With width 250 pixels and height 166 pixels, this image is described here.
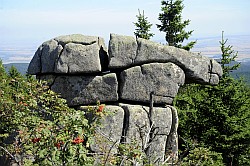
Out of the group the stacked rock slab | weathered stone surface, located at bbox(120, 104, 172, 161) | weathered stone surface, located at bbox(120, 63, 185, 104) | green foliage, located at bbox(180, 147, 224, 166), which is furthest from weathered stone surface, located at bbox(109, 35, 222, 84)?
green foliage, located at bbox(180, 147, 224, 166)

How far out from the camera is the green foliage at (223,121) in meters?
13.2

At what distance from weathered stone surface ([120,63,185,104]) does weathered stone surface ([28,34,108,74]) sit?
3.34 ft

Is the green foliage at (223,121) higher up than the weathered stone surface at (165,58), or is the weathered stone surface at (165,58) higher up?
the weathered stone surface at (165,58)

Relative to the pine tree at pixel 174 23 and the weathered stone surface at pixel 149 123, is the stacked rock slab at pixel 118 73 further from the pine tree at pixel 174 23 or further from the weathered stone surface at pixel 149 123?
the pine tree at pixel 174 23

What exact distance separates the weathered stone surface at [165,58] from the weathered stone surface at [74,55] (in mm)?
536

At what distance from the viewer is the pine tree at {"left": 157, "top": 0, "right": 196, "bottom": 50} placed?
72.6ft

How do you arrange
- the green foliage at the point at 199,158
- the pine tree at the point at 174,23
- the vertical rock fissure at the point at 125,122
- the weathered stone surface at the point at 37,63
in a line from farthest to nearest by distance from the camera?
the pine tree at the point at 174,23
the weathered stone surface at the point at 37,63
the vertical rock fissure at the point at 125,122
the green foliage at the point at 199,158

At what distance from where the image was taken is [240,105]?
534 inches

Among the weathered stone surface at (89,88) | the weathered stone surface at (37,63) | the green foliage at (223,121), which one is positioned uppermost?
the weathered stone surface at (37,63)

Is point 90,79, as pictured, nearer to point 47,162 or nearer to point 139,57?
point 139,57

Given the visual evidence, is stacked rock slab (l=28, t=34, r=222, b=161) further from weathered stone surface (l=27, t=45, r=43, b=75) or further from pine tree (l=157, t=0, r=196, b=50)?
pine tree (l=157, t=0, r=196, b=50)

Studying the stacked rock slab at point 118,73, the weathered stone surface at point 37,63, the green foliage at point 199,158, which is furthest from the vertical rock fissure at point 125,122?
the weathered stone surface at point 37,63

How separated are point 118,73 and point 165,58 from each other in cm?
170

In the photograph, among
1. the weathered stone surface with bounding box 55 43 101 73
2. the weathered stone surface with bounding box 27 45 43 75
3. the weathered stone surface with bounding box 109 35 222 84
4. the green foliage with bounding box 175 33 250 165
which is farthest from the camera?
the green foliage with bounding box 175 33 250 165
